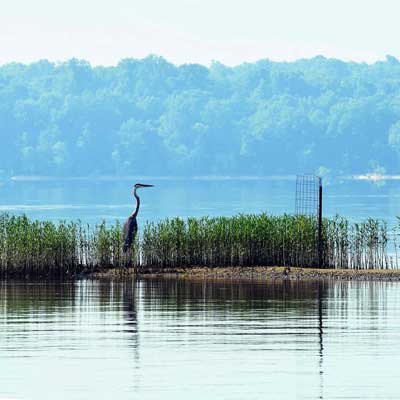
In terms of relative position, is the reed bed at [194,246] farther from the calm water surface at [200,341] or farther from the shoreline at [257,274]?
the calm water surface at [200,341]

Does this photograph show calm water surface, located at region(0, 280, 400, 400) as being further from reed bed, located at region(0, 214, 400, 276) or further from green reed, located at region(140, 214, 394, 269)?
green reed, located at region(140, 214, 394, 269)

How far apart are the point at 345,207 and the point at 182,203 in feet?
A: 50.5

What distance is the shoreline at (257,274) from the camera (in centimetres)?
3212

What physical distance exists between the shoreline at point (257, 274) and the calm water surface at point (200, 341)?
1.51m

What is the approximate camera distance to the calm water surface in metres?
16.4

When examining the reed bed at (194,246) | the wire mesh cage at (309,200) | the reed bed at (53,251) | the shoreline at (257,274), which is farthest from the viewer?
the wire mesh cage at (309,200)

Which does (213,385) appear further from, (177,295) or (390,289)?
(390,289)

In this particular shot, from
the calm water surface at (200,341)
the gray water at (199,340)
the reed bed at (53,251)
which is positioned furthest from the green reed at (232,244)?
the calm water surface at (200,341)

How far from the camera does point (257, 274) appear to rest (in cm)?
3266

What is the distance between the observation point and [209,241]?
33.6 meters

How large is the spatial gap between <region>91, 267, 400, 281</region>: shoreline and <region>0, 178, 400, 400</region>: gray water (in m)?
0.89

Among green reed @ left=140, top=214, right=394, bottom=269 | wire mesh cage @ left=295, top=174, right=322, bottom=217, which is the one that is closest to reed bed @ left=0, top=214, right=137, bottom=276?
green reed @ left=140, top=214, right=394, bottom=269

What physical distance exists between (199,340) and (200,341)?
0.41 feet

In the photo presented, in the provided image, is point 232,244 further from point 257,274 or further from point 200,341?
point 200,341
